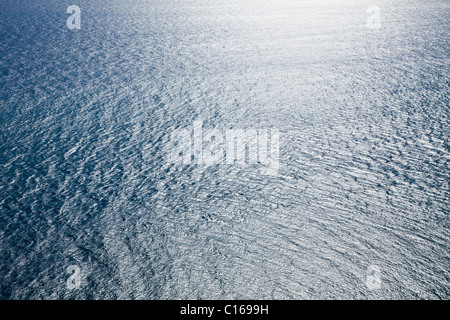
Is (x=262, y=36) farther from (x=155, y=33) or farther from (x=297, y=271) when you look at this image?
(x=297, y=271)

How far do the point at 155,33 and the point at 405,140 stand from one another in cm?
146

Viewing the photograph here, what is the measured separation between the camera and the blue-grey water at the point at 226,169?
0.86m

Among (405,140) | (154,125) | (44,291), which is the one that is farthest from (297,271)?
(154,125)

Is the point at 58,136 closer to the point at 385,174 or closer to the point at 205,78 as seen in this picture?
the point at 205,78

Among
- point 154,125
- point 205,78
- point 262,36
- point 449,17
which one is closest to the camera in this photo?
point 154,125

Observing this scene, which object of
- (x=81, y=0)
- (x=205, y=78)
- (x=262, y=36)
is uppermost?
(x=81, y=0)

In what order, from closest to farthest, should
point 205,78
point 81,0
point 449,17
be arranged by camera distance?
1. point 205,78
2. point 449,17
3. point 81,0

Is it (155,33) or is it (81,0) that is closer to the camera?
(155,33)

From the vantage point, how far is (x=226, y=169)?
1.19 m

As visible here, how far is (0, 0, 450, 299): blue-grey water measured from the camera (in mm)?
859

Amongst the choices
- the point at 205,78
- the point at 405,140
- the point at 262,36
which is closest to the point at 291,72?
the point at 205,78

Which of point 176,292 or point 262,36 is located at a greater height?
point 262,36

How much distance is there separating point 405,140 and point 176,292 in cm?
84

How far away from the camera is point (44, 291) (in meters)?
0.83
